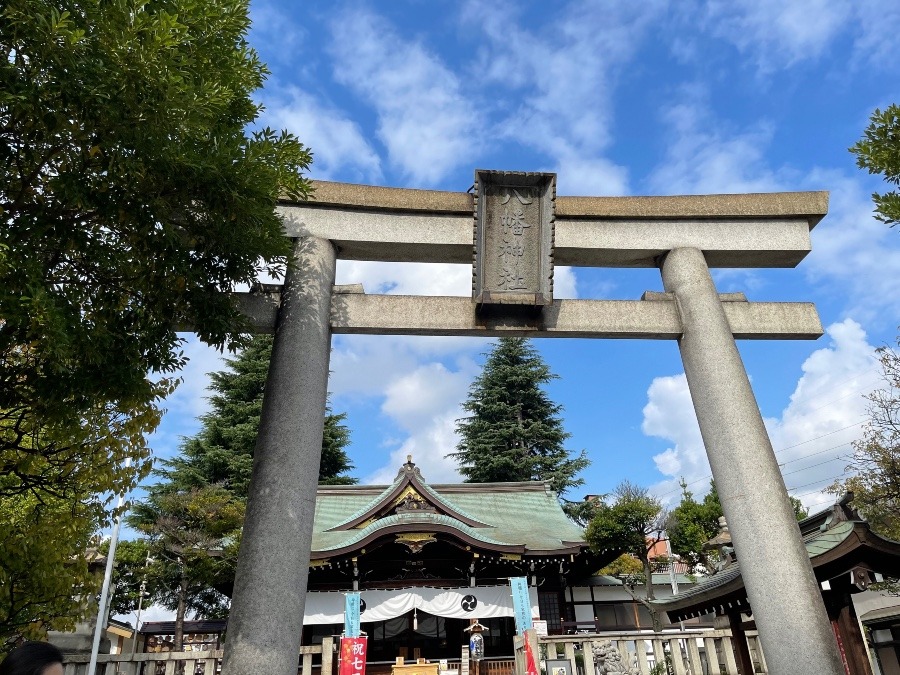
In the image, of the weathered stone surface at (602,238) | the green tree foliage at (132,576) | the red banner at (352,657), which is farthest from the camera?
the green tree foliage at (132,576)

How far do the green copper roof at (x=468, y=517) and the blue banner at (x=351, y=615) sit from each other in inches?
50.8

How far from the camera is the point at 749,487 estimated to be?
18.1ft

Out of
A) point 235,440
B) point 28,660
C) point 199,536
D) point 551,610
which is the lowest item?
point 28,660

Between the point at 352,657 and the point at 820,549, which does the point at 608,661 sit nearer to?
the point at 820,549

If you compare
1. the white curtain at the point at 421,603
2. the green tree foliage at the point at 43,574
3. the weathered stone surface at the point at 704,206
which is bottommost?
the green tree foliage at the point at 43,574

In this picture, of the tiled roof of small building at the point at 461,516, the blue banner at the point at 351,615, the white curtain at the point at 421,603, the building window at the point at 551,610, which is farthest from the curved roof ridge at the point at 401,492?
the building window at the point at 551,610

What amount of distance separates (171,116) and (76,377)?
1.84 metres

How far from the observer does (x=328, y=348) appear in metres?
5.92

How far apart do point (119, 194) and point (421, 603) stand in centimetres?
1474

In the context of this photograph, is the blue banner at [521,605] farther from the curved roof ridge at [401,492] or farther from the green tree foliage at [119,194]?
the green tree foliage at [119,194]

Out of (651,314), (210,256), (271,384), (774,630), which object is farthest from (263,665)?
(651,314)

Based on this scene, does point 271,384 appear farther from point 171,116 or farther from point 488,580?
point 488,580

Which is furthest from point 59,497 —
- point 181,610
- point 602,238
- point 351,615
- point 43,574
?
point 181,610

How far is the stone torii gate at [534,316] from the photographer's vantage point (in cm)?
495
